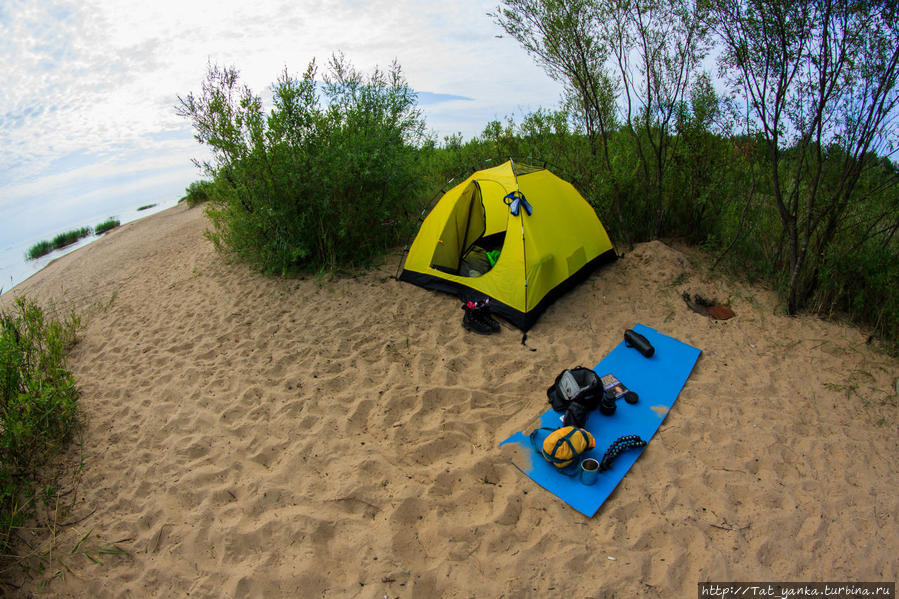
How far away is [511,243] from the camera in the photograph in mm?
4535

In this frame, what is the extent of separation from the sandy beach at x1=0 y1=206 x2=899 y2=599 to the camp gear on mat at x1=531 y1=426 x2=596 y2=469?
0.79 feet

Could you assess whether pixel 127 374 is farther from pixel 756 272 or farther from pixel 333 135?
pixel 756 272

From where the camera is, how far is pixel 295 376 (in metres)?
3.92

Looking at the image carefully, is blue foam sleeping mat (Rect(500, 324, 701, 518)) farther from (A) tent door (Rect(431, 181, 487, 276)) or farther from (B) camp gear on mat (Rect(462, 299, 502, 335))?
(A) tent door (Rect(431, 181, 487, 276))

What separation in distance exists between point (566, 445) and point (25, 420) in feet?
12.8

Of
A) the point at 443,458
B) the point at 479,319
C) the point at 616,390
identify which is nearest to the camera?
the point at 443,458

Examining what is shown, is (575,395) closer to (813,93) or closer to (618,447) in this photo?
(618,447)

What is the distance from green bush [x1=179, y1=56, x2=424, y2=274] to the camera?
5.30 m

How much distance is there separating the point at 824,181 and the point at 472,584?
4992 millimetres

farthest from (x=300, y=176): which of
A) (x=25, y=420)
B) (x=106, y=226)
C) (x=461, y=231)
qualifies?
(x=106, y=226)

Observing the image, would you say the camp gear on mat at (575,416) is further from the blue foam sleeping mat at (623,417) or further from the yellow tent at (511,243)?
the yellow tent at (511,243)

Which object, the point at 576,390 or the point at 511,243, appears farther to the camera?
the point at 511,243

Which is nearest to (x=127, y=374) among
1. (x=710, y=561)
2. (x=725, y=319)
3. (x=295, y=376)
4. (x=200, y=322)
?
(x=200, y=322)

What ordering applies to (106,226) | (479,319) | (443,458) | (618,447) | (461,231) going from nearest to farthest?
(618,447) → (443,458) → (479,319) → (461,231) → (106,226)
